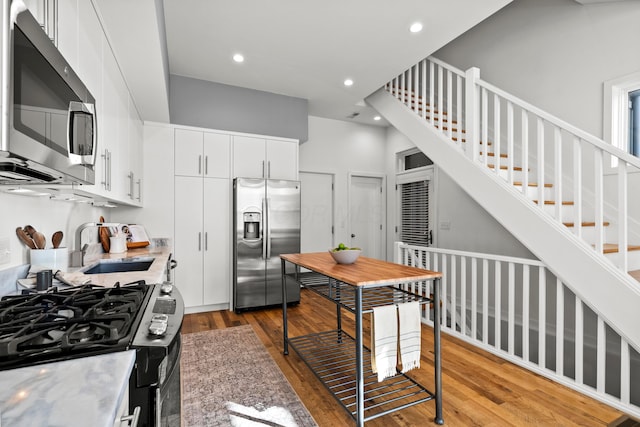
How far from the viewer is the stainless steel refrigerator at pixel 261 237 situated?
3.88 meters

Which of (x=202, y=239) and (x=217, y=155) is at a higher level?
(x=217, y=155)

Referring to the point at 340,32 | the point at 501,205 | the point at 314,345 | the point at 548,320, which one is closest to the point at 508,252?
the point at 548,320

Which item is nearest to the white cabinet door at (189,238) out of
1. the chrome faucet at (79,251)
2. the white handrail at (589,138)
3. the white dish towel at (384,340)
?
the chrome faucet at (79,251)

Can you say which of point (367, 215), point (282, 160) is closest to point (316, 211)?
point (367, 215)

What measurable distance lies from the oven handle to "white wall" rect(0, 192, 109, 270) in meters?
1.19

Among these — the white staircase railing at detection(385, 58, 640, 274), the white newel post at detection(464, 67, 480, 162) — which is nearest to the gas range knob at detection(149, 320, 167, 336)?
the white staircase railing at detection(385, 58, 640, 274)

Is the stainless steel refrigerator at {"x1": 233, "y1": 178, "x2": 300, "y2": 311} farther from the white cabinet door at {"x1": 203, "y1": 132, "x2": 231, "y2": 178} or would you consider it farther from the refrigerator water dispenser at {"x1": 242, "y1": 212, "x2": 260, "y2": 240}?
the white cabinet door at {"x1": 203, "y1": 132, "x2": 231, "y2": 178}

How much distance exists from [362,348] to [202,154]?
2989mm

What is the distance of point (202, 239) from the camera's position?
386 cm

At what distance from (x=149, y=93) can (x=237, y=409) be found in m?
2.73

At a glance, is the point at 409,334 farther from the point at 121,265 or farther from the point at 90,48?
the point at 90,48

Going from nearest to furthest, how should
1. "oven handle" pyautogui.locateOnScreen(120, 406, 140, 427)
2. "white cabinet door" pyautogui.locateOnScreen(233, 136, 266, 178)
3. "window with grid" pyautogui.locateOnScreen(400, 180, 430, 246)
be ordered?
"oven handle" pyautogui.locateOnScreen(120, 406, 140, 427), "white cabinet door" pyautogui.locateOnScreen(233, 136, 266, 178), "window with grid" pyautogui.locateOnScreen(400, 180, 430, 246)

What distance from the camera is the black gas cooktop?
2.31ft

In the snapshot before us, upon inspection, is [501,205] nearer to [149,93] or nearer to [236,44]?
[236,44]
